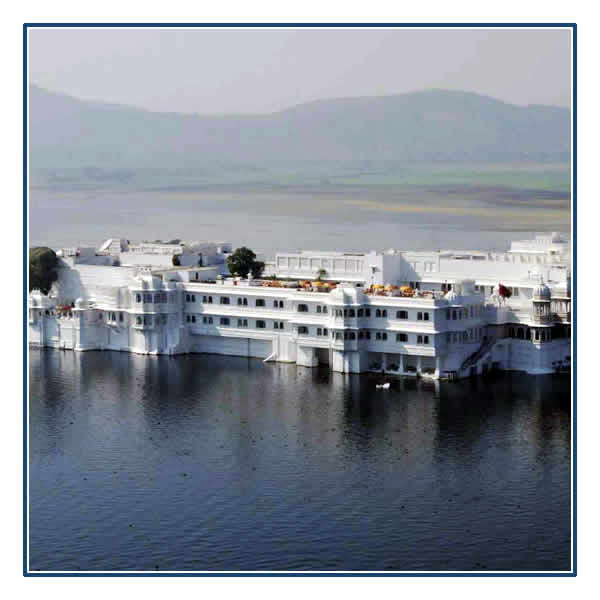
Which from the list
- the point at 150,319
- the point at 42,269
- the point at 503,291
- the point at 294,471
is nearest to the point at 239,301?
the point at 150,319

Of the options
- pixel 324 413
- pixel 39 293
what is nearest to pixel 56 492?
pixel 324 413

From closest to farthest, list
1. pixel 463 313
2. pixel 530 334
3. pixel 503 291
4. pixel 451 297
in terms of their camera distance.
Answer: pixel 451 297 < pixel 463 313 < pixel 530 334 < pixel 503 291

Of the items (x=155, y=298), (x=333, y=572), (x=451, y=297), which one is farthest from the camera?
(x=155, y=298)

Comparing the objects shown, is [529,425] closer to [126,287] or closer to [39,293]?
[126,287]

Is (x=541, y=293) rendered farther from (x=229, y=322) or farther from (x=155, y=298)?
(x=155, y=298)

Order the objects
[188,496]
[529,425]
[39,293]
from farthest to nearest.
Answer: [39,293] → [529,425] → [188,496]

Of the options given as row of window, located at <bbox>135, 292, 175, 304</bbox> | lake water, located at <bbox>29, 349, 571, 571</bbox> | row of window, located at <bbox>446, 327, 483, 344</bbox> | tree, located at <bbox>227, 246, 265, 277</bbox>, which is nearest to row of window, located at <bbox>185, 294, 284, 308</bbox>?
row of window, located at <bbox>135, 292, 175, 304</bbox>
